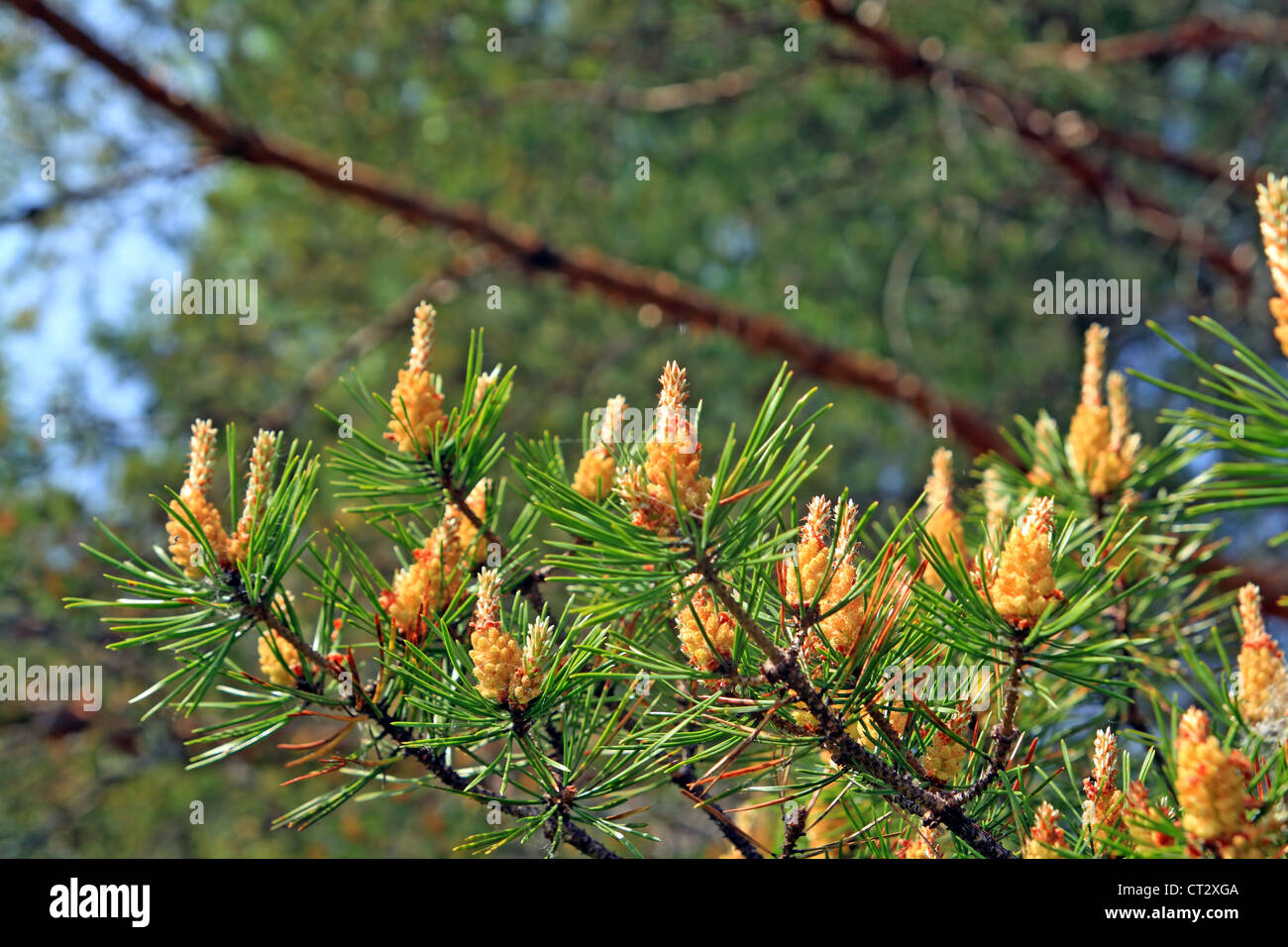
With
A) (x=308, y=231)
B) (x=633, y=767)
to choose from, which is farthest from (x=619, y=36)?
(x=633, y=767)

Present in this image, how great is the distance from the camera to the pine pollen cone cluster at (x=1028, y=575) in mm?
562

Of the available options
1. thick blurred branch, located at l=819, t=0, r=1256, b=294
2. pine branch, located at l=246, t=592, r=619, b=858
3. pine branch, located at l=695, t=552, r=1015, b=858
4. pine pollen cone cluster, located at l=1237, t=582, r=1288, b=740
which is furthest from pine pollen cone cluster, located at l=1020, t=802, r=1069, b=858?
thick blurred branch, located at l=819, t=0, r=1256, b=294

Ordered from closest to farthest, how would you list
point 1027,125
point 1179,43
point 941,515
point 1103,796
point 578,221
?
point 1103,796
point 941,515
point 1027,125
point 1179,43
point 578,221

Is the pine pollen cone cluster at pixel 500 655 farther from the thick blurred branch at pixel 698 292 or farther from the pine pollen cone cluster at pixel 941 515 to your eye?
the thick blurred branch at pixel 698 292

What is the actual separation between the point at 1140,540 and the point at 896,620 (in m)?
0.35

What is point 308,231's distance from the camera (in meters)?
3.90

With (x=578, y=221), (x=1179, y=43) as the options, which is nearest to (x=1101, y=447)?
(x=1179, y=43)

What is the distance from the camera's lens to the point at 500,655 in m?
0.59

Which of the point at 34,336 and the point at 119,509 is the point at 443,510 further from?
the point at 34,336

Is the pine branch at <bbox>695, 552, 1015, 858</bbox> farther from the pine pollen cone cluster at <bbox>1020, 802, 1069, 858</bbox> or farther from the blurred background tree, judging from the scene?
the blurred background tree

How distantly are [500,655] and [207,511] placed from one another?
23 cm

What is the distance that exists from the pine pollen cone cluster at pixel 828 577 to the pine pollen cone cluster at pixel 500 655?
16 cm

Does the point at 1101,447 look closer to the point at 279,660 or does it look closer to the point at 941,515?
the point at 941,515

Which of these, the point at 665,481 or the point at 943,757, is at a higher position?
the point at 665,481
